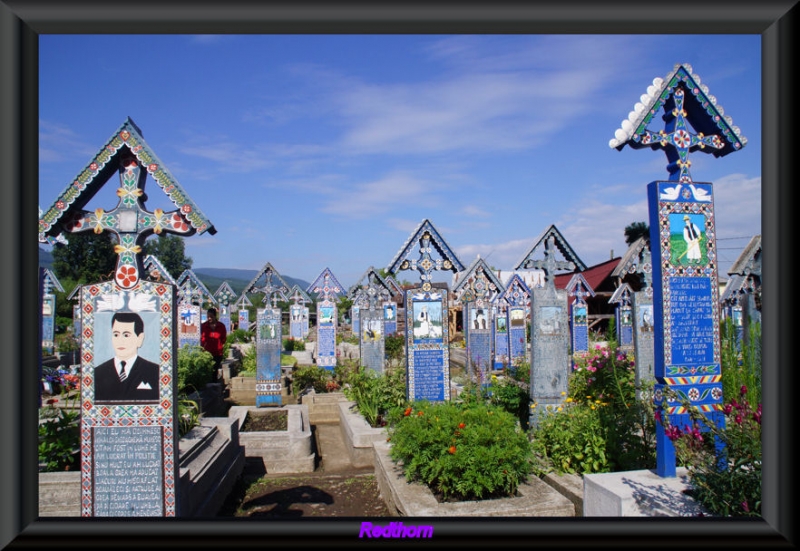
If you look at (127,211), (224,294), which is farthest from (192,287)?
(127,211)

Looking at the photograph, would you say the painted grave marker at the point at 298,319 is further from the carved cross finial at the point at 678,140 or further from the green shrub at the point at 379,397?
the carved cross finial at the point at 678,140

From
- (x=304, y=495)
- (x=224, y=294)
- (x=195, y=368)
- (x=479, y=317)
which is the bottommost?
(x=304, y=495)

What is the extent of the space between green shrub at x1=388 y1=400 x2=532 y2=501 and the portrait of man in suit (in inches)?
110

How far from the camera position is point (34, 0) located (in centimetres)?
274

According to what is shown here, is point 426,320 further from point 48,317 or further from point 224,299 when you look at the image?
point 224,299

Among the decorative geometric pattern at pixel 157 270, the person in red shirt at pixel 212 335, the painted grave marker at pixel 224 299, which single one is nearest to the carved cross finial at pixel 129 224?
the person in red shirt at pixel 212 335

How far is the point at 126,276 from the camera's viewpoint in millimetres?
4609

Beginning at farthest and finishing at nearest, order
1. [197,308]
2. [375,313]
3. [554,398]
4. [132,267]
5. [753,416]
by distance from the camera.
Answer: [197,308], [375,313], [554,398], [132,267], [753,416]

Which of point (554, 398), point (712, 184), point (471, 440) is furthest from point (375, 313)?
point (712, 184)

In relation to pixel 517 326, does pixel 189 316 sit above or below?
above

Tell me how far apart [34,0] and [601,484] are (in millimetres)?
5188

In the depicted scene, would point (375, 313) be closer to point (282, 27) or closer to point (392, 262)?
point (392, 262)

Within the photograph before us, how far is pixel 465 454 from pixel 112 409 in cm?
333
